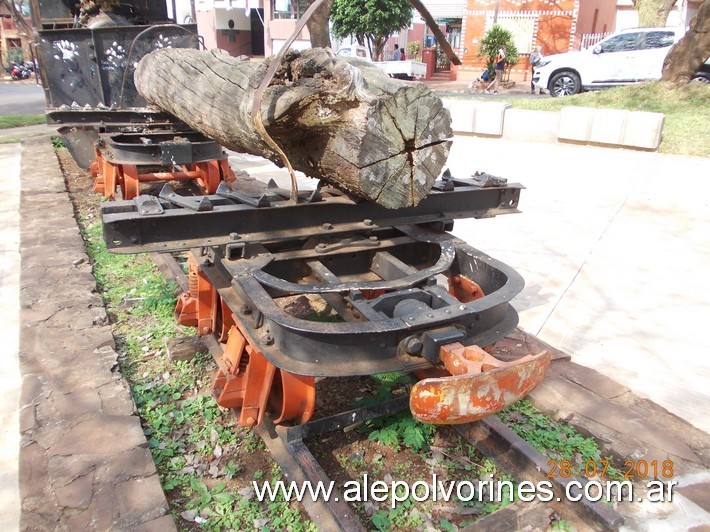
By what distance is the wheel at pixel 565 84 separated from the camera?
17.5m

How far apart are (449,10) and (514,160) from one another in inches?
1138

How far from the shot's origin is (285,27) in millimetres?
33312

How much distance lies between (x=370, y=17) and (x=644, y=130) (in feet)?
68.8

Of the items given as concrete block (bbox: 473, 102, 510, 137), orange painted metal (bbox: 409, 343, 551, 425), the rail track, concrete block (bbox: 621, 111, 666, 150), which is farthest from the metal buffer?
concrete block (bbox: 473, 102, 510, 137)

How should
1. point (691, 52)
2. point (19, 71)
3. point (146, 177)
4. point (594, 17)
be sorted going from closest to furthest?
point (146, 177)
point (691, 52)
point (594, 17)
point (19, 71)

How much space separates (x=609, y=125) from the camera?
33.2 ft

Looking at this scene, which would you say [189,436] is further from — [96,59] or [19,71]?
[19,71]

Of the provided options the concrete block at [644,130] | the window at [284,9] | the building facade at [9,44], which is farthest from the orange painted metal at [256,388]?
the building facade at [9,44]

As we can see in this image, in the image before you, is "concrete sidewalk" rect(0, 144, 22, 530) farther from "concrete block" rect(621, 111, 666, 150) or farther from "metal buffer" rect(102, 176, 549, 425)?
"concrete block" rect(621, 111, 666, 150)

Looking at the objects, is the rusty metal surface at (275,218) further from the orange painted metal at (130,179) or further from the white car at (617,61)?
the white car at (617,61)

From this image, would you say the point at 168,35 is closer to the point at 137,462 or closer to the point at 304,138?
the point at 304,138

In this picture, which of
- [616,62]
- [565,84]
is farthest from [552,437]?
[616,62]

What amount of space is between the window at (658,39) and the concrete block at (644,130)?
881 cm

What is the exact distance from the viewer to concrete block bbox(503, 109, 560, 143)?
10961mm
